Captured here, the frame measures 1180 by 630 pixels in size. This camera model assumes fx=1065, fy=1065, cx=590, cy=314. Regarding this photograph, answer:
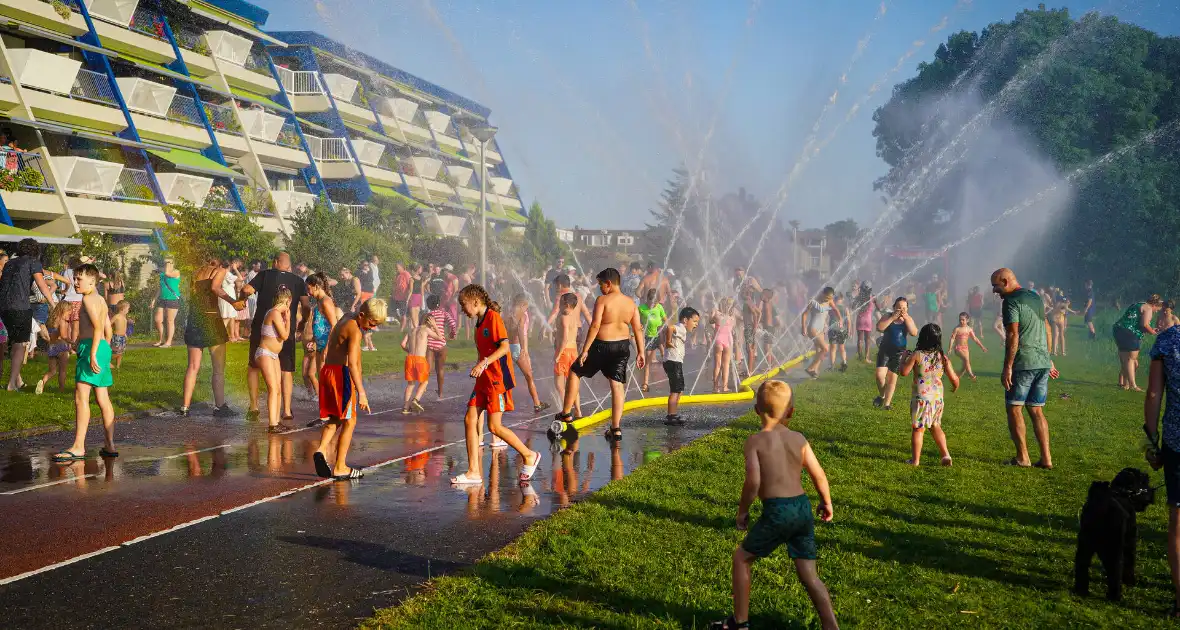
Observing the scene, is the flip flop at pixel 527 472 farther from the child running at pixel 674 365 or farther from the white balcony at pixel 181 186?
the white balcony at pixel 181 186

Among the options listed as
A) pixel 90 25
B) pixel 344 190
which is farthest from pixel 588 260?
pixel 90 25

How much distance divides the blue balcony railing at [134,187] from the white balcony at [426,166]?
27468 mm

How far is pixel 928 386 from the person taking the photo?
9914 millimetres

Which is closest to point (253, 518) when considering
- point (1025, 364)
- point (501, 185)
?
point (1025, 364)

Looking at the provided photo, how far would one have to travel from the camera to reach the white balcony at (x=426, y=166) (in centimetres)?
6912

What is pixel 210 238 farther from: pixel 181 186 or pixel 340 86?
pixel 340 86

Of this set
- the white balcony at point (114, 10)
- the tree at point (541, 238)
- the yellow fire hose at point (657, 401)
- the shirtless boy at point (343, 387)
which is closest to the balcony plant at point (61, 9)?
the white balcony at point (114, 10)

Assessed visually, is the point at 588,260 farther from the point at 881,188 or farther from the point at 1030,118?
the point at 1030,118

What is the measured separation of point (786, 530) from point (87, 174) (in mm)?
37993

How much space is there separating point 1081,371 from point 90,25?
3442 centimetres

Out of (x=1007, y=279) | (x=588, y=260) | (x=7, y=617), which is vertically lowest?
(x=7, y=617)

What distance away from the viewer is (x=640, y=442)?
37.4 feet

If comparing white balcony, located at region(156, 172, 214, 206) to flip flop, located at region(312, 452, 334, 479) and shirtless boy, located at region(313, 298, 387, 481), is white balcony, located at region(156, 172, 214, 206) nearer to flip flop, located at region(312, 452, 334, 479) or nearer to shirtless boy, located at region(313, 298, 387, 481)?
shirtless boy, located at region(313, 298, 387, 481)

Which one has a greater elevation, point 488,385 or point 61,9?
point 61,9
